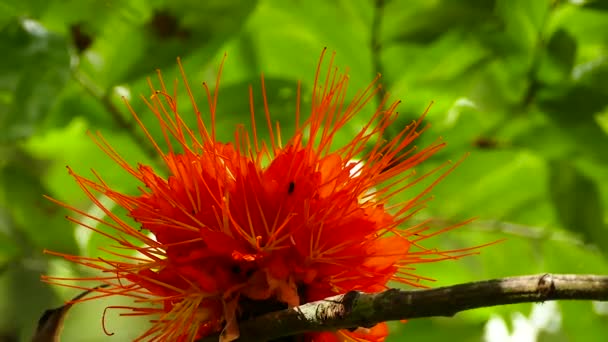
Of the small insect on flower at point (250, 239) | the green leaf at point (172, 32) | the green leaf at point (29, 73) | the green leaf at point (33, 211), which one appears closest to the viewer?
the small insect on flower at point (250, 239)

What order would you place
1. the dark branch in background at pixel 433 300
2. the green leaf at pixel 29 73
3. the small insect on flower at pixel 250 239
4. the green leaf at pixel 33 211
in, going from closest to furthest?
the dark branch in background at pixel 433 300 → the small insect on flower at pixel 250 239 → the green leaf at pixel 29 73 → the green leaf at pixel 33 211

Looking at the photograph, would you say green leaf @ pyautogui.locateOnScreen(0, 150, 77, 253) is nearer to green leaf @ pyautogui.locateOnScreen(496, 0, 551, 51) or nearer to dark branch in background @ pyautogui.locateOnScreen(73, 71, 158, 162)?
dark branch in background @ pyautogui.locateOnScreen(73, 71, 158, 162)

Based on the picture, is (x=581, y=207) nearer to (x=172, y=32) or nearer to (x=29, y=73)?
(x=172, y=32)

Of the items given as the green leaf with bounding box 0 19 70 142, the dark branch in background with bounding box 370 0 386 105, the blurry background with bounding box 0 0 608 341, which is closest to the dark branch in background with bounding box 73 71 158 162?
the blurry background with bounding box 0 0 608 341

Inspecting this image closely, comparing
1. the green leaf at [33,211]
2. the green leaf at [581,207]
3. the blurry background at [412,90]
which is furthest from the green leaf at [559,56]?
the green leaf at [33,211]

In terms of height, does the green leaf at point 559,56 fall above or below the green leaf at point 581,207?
above

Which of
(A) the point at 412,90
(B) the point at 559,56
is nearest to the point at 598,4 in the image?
(B) the point at 559,56

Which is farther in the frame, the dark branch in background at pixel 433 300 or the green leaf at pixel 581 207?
the green leaf at pixel 581 207

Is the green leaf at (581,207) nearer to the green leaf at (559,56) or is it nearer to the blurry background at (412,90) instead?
the blurry background at (412,90)

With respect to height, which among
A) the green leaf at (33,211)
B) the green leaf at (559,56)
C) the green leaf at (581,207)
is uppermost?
the green leaf at (559,56)
